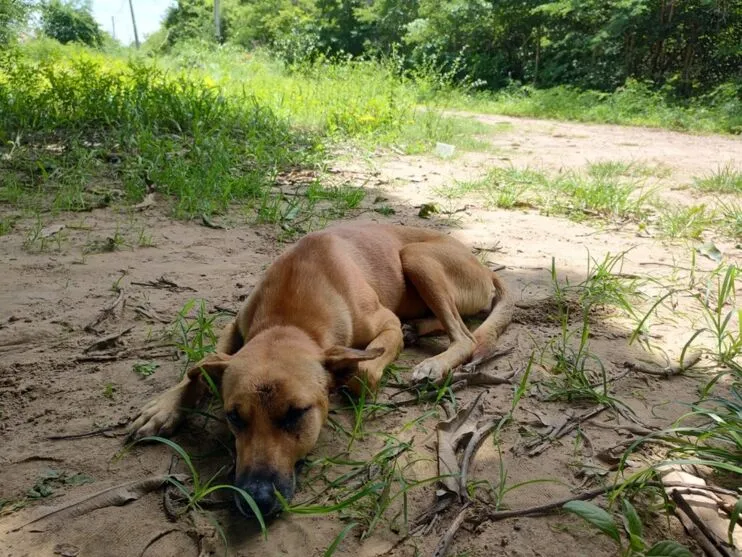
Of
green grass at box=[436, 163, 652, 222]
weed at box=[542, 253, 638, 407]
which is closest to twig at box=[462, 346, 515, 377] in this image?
weed at box=[542, 253, 638, 407]

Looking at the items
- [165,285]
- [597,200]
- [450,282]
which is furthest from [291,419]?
[597,200]

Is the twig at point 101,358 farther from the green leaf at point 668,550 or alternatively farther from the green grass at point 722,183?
the green grass at point 722,183

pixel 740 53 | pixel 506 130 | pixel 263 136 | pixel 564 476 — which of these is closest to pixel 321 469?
pixel 564 476

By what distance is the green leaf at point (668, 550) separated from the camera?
1859 mm

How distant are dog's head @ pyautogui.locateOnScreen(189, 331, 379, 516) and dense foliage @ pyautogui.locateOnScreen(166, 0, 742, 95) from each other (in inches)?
426

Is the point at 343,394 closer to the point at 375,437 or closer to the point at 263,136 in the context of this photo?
the point at 375,437

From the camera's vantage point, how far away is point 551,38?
2181 cm

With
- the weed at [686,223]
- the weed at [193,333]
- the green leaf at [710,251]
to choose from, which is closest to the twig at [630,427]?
the weed at [193,333]

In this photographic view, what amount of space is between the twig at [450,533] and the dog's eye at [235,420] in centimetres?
90

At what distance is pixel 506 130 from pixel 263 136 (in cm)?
656

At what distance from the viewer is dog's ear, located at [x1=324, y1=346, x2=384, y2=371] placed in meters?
2.72

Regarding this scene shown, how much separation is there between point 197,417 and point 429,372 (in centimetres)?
124

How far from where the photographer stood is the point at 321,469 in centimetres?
253

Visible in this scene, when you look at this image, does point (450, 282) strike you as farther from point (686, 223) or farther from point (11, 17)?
point (11, 17)
